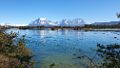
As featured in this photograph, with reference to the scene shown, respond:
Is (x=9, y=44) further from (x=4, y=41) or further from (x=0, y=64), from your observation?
(x=0, y=64)

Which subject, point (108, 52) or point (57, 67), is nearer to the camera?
point (108, 52)

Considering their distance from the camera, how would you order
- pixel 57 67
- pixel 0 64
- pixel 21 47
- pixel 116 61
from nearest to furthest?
1. pixel 116 61
2. pixel 0 64
3. pixel 57 67
4. pixel 21 47

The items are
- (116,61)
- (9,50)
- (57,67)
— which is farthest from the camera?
(9,50)

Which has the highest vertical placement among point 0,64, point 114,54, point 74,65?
point 114,54

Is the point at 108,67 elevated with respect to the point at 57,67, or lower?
elevated

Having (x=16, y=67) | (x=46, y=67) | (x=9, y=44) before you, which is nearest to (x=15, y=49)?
(x=9, y=44)

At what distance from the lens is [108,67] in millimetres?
14680

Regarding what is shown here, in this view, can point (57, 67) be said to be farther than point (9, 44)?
No

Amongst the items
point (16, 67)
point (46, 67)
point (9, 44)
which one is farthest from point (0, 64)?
point (9, 44)

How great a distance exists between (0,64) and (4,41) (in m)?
10.5

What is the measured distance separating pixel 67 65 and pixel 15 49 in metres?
7.18

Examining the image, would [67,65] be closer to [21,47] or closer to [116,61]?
[21,47]

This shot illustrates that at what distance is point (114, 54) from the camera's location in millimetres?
14664

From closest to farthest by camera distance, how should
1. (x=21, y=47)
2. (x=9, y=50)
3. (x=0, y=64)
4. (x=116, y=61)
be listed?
(x=116, y=61)
(x=0, y=64)
(x=9, y=50)
(x=21, y=47)
